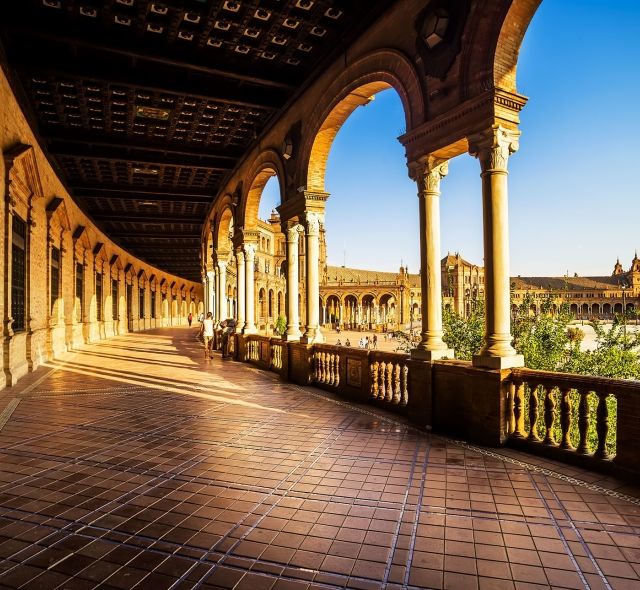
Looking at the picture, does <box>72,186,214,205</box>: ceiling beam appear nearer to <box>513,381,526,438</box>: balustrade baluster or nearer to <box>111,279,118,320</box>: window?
<box>111,279,118,320</box>: window

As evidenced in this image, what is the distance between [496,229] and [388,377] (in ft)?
9.87

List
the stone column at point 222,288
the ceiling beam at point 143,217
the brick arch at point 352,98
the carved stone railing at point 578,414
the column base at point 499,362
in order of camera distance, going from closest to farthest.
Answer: the carved stone railing at point 578,414 → the column base at point 499,362 → the brick arch at point 352,98 → the stone column at point 222,288 → the ceiling beam at point 143,217

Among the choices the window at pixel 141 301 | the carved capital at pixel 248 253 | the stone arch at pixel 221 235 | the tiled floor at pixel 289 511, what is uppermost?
the stone arch at pixel 221 235

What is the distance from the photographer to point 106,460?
486 centimetres

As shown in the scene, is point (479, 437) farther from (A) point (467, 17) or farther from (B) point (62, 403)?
(B) point (62, 403)

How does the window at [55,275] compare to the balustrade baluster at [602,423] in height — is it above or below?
above

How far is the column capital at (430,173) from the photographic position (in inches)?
257

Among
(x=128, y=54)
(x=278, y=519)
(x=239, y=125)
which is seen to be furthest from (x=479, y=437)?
(x=239, y=125)

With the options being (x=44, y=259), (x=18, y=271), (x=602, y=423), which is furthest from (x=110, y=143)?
(x=602, y=423)

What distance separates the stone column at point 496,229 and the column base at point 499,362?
0.01 meters

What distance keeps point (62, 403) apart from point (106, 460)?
3549 mm

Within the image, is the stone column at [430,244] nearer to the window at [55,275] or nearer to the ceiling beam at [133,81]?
the ceiling beam at [133,81]

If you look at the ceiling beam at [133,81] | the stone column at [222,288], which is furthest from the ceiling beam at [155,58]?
the stone column at [222,288]

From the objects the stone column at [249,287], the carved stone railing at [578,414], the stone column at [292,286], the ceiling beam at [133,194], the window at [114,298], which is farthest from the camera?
the window at [114,298]
